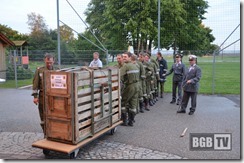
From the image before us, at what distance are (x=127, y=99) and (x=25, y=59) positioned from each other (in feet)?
32.8

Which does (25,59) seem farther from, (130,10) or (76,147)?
(76,147)

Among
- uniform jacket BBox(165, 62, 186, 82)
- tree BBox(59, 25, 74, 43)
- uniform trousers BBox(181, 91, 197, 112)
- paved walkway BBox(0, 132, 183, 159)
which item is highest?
tree BBox(59, 25, 74, 43)

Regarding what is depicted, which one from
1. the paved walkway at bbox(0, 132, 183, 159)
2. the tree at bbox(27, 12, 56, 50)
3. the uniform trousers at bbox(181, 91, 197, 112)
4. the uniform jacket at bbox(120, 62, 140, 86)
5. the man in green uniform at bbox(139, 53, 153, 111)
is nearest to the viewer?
the paved walkway at bbox(0, 132, 183, 159)

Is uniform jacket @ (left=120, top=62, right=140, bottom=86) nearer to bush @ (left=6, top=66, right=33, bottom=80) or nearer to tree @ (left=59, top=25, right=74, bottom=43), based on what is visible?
tree @ (left=59, top=25, right=74, bottom=43)

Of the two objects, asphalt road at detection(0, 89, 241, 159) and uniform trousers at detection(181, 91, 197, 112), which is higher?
uniform trousers at detection(181, 91, 197, 112)

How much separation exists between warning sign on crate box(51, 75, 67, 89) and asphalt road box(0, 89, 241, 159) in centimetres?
178

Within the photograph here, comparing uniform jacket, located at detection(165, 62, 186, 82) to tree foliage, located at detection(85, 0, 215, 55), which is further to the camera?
tree foliage, located at detection(85, 0, 215, 55)

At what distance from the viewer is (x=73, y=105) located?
187 inches

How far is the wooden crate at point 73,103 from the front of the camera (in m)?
4.75

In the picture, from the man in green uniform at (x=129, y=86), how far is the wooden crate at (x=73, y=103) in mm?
1285

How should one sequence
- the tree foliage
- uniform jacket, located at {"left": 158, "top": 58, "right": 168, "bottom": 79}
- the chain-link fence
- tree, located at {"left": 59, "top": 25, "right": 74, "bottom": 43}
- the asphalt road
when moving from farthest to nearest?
1. the tree foliage
2. tree, located at {"left": 59, "top": 25, "right": 74, "bottom": 43}
3. the chain-link fence
4. uniform jacket, located at {"left": 158, "top": 58, "right": 168, "bottom": 79}
5. the asphalt road

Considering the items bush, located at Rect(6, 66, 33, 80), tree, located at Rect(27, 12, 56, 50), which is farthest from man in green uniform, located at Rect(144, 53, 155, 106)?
tree, located at Rect(27, 12, 56, 50)

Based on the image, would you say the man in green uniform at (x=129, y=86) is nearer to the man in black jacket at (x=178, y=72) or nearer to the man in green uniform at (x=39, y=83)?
the man in green uniform at (x=39, y=83)

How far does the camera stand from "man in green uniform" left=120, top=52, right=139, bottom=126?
22.3 feet
